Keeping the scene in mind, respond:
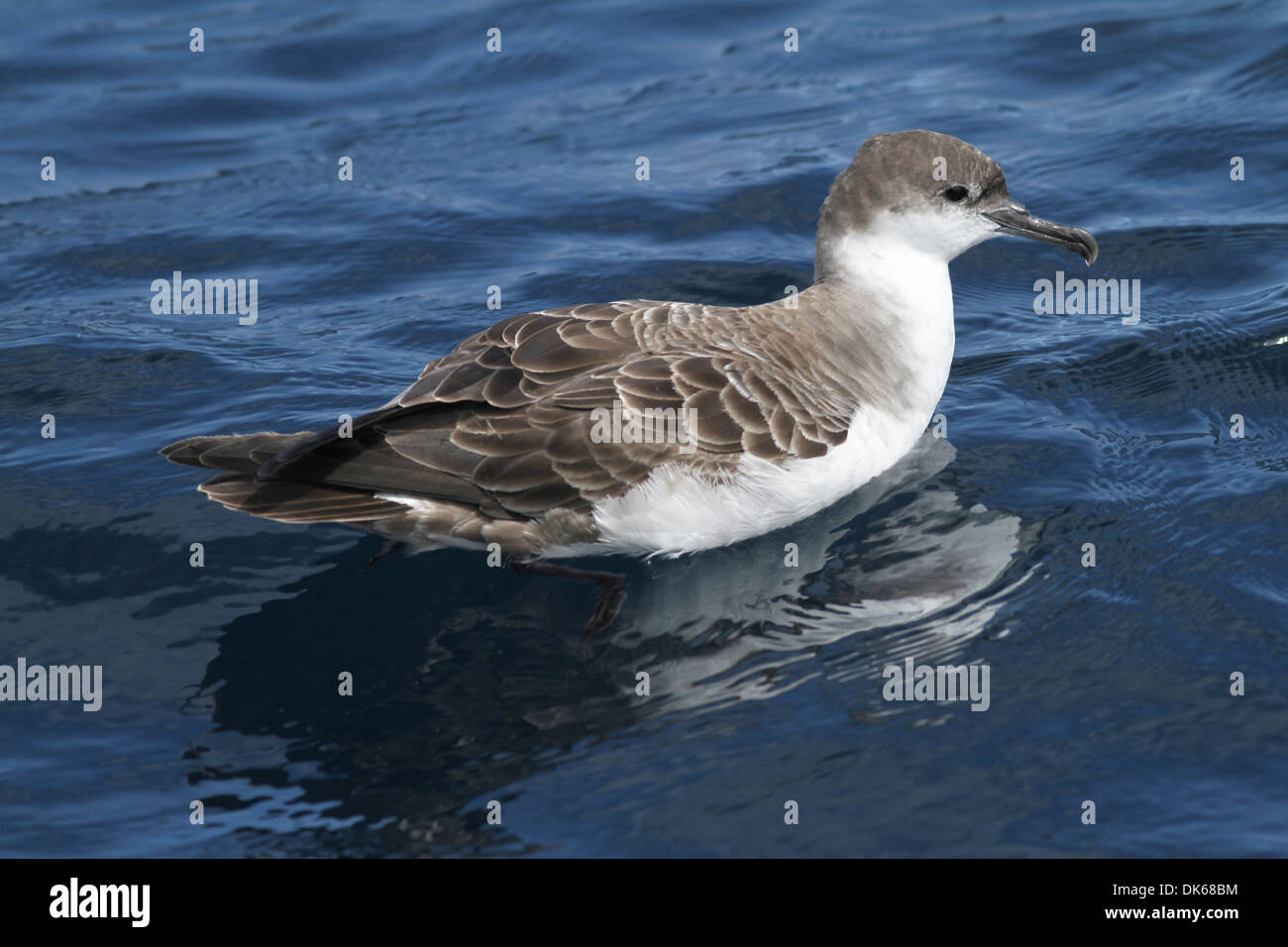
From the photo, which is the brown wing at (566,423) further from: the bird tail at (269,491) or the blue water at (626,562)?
the blue water at (626,562)

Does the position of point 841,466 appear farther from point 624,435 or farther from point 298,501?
point 298,501

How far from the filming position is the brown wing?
6020 millimetres

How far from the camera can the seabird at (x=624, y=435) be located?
19.7ft

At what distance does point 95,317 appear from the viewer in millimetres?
8930

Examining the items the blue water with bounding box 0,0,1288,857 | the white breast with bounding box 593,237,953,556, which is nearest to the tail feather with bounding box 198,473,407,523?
the blue water with bounding box 0,0,1288,857

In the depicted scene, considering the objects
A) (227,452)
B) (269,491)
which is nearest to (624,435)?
(269,491)

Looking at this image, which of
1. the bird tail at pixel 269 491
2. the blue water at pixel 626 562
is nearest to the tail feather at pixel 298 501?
the bird tail at pixel 269 491

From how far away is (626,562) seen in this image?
6.59 m

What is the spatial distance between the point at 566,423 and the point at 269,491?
123cm

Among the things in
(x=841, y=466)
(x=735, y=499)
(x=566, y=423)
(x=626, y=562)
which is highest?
(x=566, y=423)

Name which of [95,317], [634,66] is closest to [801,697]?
[95,317]

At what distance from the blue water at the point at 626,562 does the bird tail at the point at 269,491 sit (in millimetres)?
568

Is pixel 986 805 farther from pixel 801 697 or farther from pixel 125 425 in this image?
pixel 125 425

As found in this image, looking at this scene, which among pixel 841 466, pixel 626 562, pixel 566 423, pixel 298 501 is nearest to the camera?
pixel 298 501
